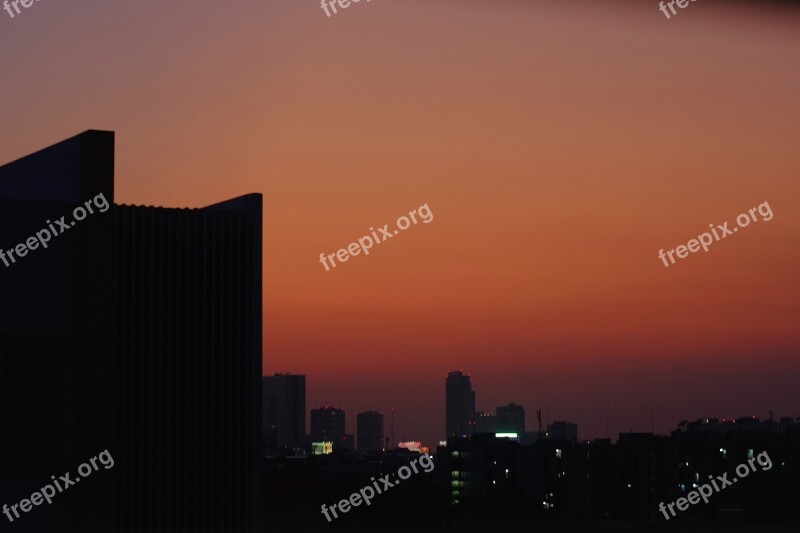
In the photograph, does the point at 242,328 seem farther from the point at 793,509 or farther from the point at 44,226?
the point at 793,509

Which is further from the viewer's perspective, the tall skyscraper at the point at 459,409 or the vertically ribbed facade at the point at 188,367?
the tall skyscraper at the point at 459,409

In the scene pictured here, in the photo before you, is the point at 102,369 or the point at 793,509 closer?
the point at 102,369

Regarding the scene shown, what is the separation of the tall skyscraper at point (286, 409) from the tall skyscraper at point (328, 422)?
64670 mm

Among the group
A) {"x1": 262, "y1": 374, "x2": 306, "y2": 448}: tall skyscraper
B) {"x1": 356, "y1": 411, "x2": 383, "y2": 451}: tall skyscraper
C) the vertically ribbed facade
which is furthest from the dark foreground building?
{"x1": 356, "y1": 411, "x2": 383, "y2": 451}: tall skyscraper

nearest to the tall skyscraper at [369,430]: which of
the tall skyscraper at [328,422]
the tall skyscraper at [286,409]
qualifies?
the tall skyscraper at [328,422]

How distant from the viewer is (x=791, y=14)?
3414 mm

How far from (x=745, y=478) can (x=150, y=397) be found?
8777 cm

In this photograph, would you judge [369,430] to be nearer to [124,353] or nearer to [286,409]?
[286,409]

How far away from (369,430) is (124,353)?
174285mm

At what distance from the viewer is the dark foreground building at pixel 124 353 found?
539 inches

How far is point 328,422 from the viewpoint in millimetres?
189250

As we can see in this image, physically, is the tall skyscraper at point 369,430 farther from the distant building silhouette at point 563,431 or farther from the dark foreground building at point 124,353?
the dark foreground building at point 124,353

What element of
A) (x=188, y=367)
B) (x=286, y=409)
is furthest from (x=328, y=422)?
(x=188, y=367)

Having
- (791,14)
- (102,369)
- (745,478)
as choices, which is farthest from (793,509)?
(745,478)
